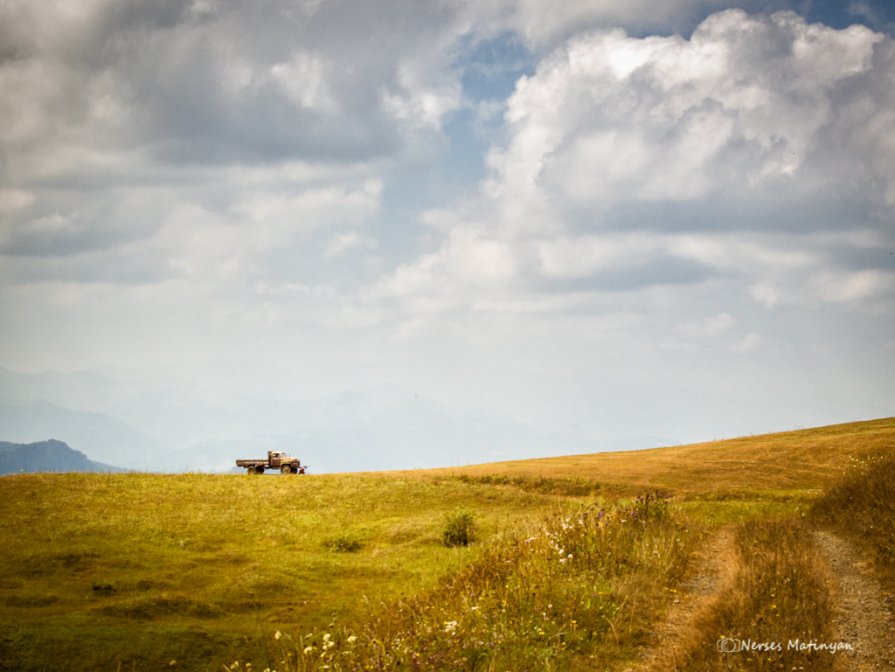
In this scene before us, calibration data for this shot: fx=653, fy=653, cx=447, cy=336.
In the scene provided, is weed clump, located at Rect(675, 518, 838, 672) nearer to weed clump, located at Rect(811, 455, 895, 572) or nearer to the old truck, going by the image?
weed clump, located at Rect(811, 455, 895, 572)

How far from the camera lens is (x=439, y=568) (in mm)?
23516

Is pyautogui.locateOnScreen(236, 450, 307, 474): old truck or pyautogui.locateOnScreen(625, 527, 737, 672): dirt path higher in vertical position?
pyautogui.locateOnScreen(236, 450, 307, 474): old truck

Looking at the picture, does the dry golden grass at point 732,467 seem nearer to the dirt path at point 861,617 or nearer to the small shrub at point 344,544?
the small shrub at point 344,544

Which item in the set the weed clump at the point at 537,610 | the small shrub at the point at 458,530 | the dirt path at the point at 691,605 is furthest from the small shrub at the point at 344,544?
the dirt path at the point at 691,605

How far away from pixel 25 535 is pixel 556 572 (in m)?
23.0

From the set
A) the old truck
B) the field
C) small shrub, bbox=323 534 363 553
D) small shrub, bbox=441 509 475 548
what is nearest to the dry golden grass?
the field

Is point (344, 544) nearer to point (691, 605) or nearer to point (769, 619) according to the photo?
point (691, 605)

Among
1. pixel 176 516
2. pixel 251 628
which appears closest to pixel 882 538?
pixel 251 628

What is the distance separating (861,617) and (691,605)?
9.28 ft

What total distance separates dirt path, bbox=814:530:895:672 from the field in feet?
0.40

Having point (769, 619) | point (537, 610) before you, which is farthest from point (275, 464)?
point (769, 619)

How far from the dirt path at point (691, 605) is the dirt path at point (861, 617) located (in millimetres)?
2069

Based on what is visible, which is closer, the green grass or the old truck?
the green grass

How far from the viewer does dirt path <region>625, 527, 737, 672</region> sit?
405 inches
